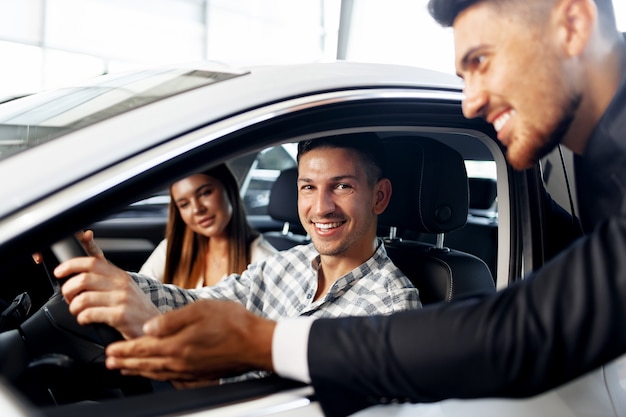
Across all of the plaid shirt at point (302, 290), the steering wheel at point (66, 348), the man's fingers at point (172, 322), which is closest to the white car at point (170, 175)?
the steering wheel at point (66, 348)

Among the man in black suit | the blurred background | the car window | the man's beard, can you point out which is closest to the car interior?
the man in black suit

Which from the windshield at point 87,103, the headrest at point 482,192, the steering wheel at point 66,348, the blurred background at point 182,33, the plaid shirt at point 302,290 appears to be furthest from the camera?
the blurred background at point 182,33

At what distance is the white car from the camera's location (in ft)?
3.04

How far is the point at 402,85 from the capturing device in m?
1.31

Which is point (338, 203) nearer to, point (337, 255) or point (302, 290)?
point (337, 255)

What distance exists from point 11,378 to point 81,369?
0.19 m

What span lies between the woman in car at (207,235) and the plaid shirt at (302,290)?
1.80 ft

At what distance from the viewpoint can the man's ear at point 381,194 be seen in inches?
71.3

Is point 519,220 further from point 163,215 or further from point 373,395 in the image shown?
point 163,215

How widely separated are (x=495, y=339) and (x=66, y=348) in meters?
1.01

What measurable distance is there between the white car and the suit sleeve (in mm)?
182

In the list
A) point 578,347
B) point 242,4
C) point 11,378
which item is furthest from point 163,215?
point 242,4

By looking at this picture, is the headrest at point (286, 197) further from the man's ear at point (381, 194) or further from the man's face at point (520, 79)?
the man's face at point (520, 79)

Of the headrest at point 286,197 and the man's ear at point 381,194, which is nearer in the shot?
the man's ear at point 381,194
